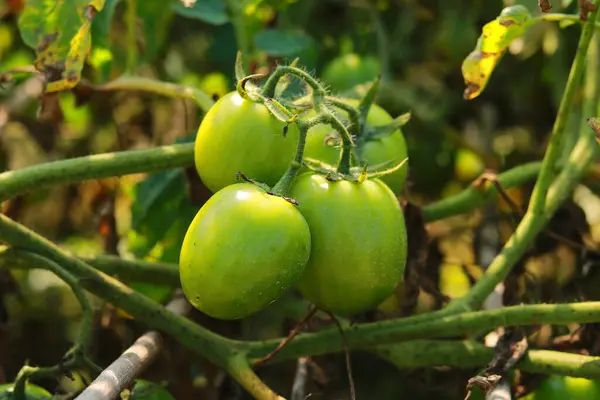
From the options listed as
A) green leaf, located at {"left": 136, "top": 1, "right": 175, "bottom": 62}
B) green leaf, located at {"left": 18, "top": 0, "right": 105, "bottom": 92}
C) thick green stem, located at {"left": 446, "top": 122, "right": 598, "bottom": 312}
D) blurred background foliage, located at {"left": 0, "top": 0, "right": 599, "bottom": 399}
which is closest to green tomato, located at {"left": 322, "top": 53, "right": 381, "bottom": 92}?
blurred background foliage, located at {"left": 0, "top": 0, "right": 599, "bottom": 399}

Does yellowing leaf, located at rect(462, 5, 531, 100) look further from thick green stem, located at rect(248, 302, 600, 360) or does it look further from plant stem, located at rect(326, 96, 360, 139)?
thick green stem, located at rect(248, 302, 600, 360)

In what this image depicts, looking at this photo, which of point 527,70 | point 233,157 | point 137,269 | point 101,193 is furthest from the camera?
point 527,70

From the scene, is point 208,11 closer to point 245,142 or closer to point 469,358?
point 245,142

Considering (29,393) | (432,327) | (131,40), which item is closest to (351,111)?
(432,327)

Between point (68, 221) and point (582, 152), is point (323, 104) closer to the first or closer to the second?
point (582, 152)

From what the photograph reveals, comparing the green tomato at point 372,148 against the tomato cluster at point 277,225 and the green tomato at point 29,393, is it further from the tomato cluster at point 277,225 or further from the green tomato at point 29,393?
the green tomato at point 29,393

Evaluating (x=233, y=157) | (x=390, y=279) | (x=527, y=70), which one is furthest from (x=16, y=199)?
(x=527, y=70)

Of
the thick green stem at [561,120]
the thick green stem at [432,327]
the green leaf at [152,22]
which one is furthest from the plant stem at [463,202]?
the green leaf at [152,22]
